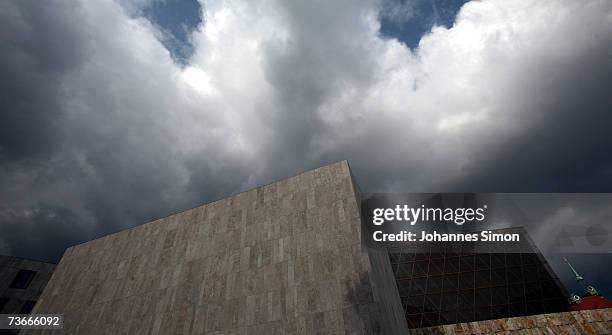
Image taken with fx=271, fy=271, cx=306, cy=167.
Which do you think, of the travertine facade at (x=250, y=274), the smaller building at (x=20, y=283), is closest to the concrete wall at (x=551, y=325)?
the travertine facade at (x=250, y=274)

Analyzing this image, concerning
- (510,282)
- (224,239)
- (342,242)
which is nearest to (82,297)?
(224,239)

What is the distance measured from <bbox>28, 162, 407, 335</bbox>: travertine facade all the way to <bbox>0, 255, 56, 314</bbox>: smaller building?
21.6 metres

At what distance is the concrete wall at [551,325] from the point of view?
59.3ft

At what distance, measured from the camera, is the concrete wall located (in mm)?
18062

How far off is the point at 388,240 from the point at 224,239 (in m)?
8.55

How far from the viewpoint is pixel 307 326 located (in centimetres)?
1006

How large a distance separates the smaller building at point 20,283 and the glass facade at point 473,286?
45.5 meters

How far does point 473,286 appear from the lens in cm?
3225

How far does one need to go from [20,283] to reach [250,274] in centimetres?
3962

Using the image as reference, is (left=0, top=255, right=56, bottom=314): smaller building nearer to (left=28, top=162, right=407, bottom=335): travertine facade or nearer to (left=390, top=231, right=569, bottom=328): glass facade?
(left=28, top=162, right=407, bottom=335): travertine facade

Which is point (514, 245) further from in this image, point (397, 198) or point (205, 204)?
point (205, 204)

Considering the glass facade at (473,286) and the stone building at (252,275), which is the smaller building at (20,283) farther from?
the glass facade at (473,286)

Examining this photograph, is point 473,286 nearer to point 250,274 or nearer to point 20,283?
point 250,274

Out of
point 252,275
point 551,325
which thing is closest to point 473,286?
point 551,325
